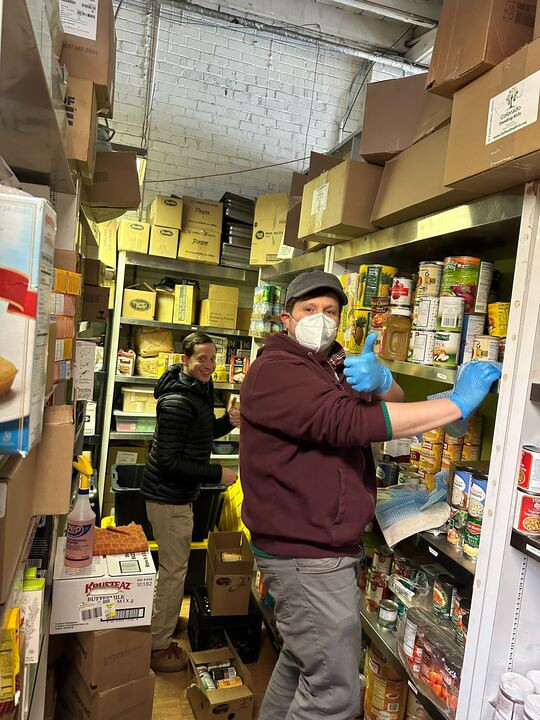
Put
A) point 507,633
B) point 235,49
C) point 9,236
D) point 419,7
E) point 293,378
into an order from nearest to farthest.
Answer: point 9,236 → point 507,633 → point 293,378 → point 419,7 → point 235,49

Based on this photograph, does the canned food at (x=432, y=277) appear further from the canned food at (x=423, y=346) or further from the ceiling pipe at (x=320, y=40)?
the ceiling pipe at (x=320, y=40)

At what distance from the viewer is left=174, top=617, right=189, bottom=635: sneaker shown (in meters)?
3.23

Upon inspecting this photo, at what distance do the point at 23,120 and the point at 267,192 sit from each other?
397 centimetres

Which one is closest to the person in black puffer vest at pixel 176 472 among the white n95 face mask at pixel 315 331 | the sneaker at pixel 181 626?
the sneaker at pixel 181 626

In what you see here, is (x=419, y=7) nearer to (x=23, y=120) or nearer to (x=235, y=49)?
(x=235, y=49)

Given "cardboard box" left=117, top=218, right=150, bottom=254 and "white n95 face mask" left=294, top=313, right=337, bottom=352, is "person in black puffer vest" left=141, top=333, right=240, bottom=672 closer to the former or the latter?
"white n95 face mask" left=294, top=313, right=337, bottom=352

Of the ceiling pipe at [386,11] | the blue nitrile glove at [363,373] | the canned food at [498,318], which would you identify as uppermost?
the ceiling pipe at [386,11]

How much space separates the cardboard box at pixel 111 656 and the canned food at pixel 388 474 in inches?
45.5

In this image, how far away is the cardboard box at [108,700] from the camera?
207 centimetres

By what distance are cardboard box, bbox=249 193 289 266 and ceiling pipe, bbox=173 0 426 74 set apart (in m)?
1.48

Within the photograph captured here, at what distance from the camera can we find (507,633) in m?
1.49

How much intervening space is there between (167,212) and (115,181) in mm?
1618

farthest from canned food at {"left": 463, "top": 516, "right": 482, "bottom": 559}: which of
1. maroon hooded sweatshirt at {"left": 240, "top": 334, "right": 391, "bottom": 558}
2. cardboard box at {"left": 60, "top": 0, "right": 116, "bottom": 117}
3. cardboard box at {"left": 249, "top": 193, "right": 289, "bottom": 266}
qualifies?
cardboard box at {"left": 249, "top": 193, "right": 289, "bottom": 266}

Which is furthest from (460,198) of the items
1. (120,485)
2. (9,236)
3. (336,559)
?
(120,485)
